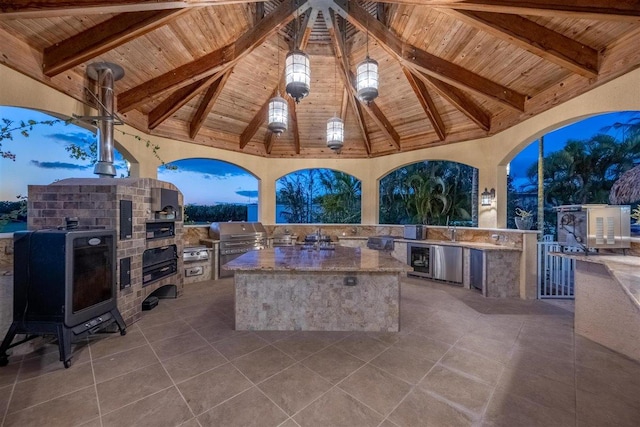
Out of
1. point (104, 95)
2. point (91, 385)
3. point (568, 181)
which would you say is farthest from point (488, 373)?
point (568, 181)

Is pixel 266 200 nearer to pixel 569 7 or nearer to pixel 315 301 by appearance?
pixel 315 301

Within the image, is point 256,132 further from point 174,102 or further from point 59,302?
point 59,302

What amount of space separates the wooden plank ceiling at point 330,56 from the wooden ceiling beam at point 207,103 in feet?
0.08

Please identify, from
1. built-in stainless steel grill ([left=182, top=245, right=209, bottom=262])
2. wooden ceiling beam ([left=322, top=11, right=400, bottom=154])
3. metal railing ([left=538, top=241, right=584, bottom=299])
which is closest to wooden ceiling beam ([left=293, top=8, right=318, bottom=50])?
wooden ceiling beam ([left=322, top=11, right=400, bottom=154])

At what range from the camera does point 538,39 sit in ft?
10.0

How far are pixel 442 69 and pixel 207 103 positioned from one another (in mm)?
4366

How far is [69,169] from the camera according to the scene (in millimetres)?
7301

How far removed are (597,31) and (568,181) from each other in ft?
23.6

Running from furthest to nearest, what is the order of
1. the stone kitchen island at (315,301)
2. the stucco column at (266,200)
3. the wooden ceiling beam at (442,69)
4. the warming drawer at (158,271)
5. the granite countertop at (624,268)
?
1. the stucco column at (266,200)
2. the wooden ceiling beam at (442,69)
3. the warming drawer at (158,271)
4. the stone kitchen island at (315,301)
5. the granite countertop at (624,268)

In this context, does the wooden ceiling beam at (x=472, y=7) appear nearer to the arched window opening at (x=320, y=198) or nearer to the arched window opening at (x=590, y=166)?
the arched window opening at (x=320, y=198)

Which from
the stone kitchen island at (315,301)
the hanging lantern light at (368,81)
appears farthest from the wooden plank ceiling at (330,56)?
the stone kitchen island at (315,301)

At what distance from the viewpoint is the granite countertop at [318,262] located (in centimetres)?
268

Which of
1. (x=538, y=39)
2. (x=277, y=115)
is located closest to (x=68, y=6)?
(x=277, y=115)

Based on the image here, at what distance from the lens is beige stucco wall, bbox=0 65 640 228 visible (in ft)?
9.66
